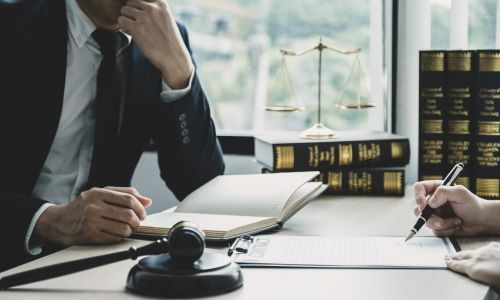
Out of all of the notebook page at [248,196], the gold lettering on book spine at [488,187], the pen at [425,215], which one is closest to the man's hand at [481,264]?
the pen at [425,215]

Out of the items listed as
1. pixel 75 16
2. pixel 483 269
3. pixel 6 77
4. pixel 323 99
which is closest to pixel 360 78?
pixel 323 99

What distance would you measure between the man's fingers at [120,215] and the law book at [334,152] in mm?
583

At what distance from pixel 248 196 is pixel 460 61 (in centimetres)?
64

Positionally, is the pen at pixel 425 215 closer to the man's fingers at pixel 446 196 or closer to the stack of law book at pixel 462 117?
the man's fingers at pixel 446 196

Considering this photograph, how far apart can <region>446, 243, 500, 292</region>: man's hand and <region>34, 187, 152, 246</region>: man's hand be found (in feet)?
1.73

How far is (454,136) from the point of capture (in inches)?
70.5

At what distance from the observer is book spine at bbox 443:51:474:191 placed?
1.78 meters

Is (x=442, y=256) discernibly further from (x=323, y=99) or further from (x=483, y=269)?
(x=323, y=99)

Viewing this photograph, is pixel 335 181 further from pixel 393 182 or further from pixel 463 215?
pixel 463 215

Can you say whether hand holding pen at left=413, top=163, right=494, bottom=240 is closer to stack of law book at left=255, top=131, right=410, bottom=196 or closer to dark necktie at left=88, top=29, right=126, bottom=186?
stack of law book at left=255, top=131, right=410, bottom=196

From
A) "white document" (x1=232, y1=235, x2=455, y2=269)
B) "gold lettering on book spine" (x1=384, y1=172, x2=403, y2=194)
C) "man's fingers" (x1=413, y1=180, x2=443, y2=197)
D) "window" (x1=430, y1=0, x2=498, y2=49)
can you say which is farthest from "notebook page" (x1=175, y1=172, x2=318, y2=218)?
"window" (x1=430, y1=0, x2=498, y2=49)

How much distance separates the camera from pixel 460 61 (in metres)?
1.78

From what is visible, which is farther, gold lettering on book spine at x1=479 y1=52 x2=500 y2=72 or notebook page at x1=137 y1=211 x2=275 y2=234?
gold lettering on book spine at x1=479 y1=52 x2=500 y2=72

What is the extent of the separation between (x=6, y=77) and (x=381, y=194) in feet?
2.94
